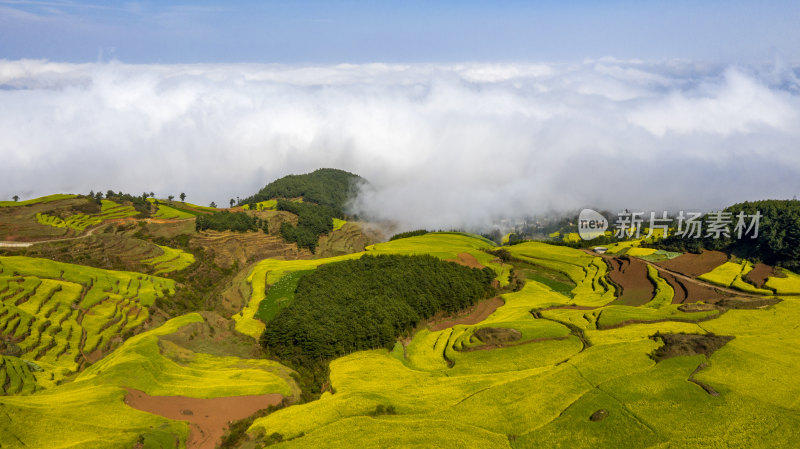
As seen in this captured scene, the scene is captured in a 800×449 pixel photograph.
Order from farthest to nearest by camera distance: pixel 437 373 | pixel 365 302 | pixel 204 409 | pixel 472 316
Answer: pixel 472 316 < pixel 365 302 < pixel 437 373 < pixel 204 409

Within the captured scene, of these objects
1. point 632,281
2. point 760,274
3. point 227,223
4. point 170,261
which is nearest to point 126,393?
point 170,261

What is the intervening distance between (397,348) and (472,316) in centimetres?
1871

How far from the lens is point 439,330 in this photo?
7669 centimetres

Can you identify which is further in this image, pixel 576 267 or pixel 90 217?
pixel 90 217

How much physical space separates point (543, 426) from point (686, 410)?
33.5 feet

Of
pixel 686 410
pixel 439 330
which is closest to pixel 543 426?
pixel 686 410

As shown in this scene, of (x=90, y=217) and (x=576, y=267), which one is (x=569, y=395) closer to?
(x=576, y=267)

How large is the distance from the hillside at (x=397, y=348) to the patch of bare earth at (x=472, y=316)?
45cm

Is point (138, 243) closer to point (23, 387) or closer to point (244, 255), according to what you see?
point (244, 255)

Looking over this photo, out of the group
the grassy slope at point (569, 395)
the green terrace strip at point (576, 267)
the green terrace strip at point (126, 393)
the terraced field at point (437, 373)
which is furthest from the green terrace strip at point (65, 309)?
the green terrace strip at point (576, 267)

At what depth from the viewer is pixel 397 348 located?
228 feet

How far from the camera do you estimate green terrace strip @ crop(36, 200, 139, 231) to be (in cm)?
13438

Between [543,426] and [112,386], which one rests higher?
[543,426]

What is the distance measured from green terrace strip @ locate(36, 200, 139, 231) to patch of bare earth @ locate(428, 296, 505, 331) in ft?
330
